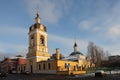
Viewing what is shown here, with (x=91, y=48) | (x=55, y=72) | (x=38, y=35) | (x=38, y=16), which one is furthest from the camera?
(x=91, y=48)

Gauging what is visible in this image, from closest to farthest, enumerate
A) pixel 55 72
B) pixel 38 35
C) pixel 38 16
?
pixel 55 72 < pixel 38 35 < pixel 38 16

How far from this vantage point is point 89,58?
62.7 meters

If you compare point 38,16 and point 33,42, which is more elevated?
point 38,16

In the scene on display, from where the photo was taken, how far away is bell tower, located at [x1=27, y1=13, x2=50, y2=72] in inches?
2130

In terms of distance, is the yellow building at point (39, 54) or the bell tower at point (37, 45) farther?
the bell tower at point (37, 45)

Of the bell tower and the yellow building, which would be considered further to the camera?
the bell tower

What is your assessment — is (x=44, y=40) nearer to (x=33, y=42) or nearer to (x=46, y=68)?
(x=33, y=42)

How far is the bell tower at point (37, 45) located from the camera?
54094mm

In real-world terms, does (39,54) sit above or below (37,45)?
below

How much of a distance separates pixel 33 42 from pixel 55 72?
13.7 m

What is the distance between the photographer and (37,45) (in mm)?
54062

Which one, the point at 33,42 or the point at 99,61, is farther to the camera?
the point at 99,61

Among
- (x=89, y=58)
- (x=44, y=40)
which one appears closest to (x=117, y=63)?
(x=89, y=58)

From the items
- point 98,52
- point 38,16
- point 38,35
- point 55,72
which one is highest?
point 38,16
